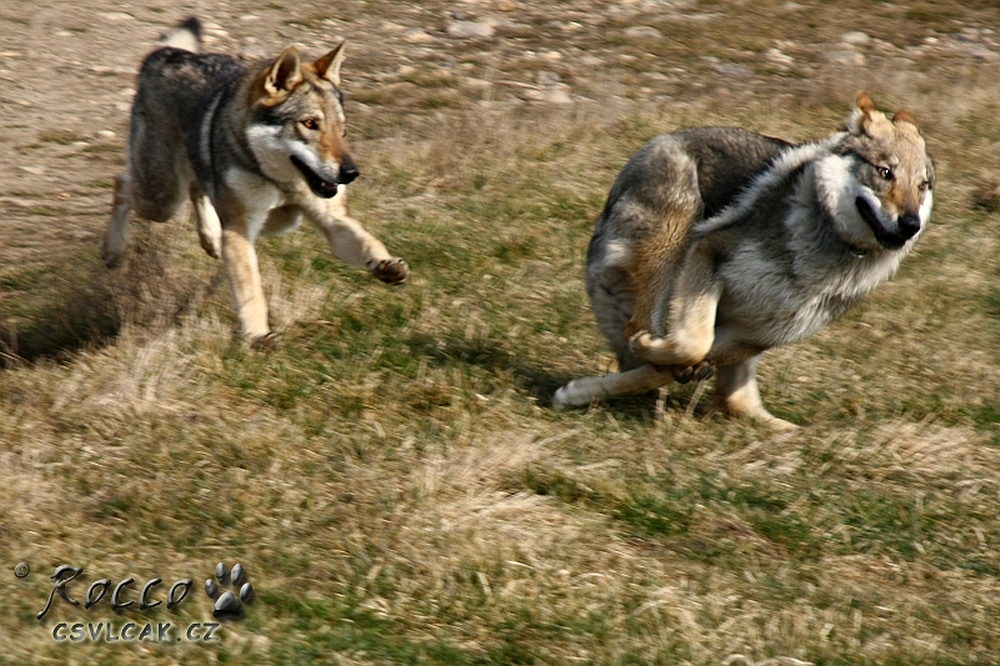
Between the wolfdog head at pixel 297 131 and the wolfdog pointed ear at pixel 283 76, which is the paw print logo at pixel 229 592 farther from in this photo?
the wolfdog pointed ear at pixel 283 76

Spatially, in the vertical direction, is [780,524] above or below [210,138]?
below

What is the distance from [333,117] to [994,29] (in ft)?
38.3

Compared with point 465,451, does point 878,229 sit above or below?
above

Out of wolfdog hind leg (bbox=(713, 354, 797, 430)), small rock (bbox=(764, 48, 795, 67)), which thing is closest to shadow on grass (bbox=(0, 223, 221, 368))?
wolfdog hind leg (bbox=(713, 354, 797, 430))

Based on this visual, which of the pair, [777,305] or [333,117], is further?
[333,117]

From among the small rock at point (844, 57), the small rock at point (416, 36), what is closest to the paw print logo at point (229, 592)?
the small rock at point (416, 36)

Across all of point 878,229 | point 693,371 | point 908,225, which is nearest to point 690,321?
point 693,371

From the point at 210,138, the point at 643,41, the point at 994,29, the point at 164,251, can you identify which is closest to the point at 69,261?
the point at 164,251

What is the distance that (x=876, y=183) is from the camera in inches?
211

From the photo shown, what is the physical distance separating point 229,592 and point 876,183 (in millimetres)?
3222

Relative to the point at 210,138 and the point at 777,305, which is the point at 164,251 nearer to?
the point at 210,138

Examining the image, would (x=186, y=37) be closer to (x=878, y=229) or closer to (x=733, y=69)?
(x=878, y=229)

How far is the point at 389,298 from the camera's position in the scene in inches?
269

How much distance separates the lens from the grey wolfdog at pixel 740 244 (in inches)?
214
